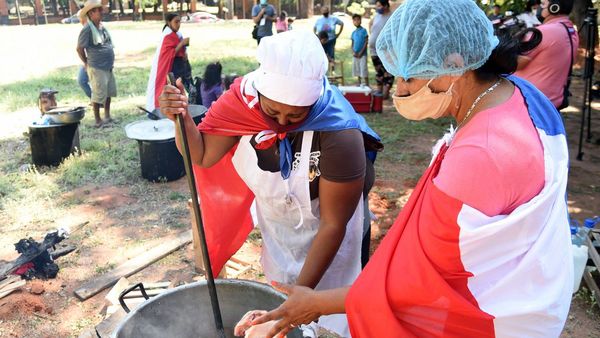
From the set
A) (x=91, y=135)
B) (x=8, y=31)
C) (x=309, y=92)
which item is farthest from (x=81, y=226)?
(x=8, y=31)

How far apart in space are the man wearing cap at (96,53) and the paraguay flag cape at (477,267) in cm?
669

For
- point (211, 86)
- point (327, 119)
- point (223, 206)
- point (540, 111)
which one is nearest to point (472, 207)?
point (540, 111)

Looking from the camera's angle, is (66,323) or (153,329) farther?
(66,323)

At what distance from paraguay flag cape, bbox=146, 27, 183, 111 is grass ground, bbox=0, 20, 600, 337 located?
77 centimetres

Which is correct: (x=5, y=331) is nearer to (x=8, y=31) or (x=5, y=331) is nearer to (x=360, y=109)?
(x=360, y=109)

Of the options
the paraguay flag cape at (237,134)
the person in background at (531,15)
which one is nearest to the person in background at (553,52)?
the paraguay flag cape at (237,134)

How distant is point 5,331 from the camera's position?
10.7 ft

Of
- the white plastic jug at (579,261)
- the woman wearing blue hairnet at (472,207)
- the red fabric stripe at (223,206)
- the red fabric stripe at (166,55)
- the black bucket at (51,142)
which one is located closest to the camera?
the woman wearing blue hairnet at (472,207)

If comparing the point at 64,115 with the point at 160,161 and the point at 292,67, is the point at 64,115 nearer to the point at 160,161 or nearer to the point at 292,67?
the point at 160,161

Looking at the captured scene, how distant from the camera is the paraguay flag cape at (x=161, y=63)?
667 centimetres

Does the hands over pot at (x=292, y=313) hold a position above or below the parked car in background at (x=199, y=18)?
below

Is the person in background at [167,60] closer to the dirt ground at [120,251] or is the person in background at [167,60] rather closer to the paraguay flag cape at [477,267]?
the dirt ground at [120,251]

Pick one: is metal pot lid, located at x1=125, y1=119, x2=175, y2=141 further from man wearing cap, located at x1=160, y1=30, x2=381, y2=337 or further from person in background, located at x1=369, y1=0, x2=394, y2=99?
person in background, located at x1=369, y1=0, x2=394, y2=99

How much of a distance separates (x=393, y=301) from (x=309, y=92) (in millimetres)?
845
